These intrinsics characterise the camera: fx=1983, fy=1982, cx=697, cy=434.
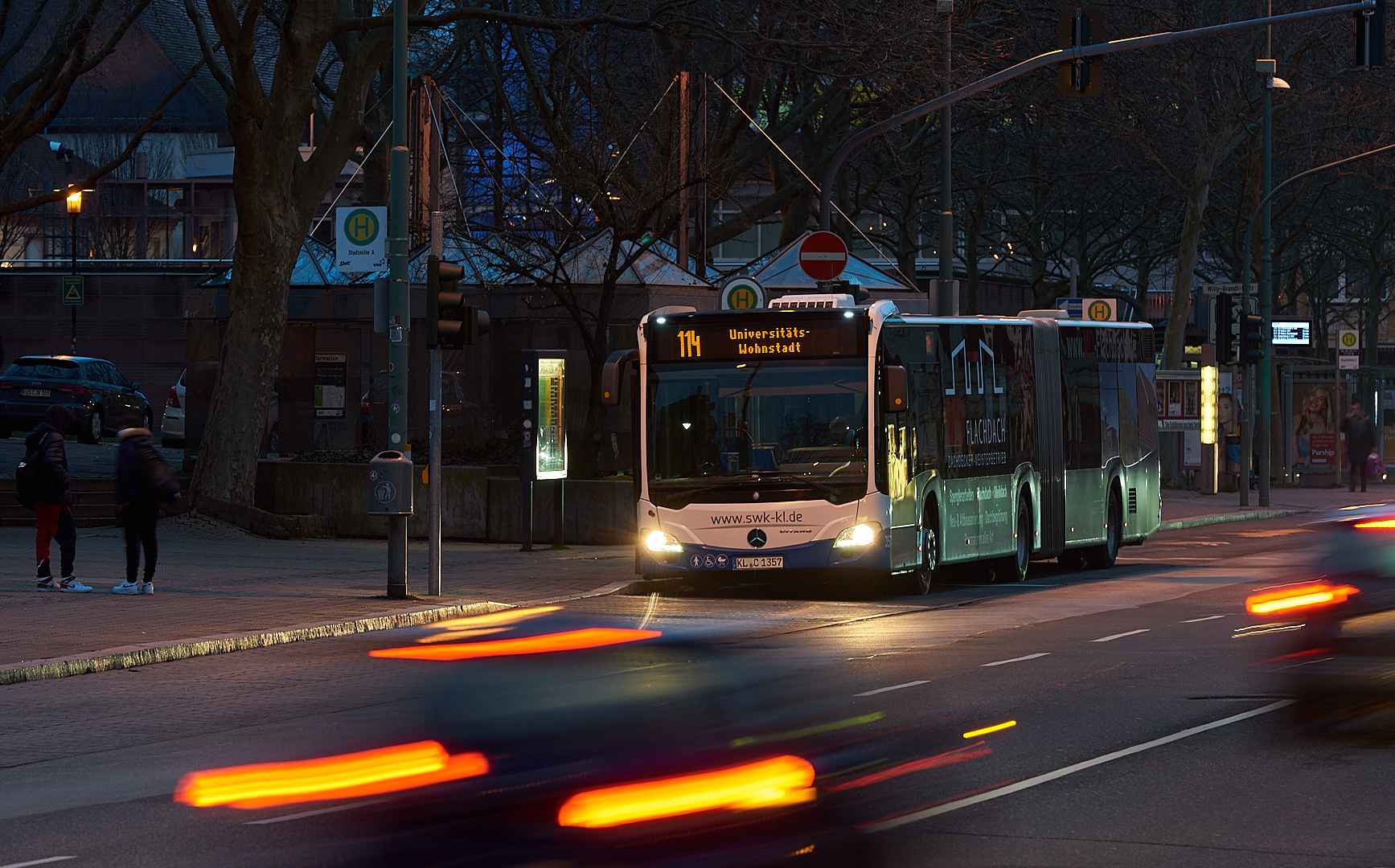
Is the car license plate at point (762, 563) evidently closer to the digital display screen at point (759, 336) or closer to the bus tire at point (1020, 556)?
the digital display screen at point (759, 336)

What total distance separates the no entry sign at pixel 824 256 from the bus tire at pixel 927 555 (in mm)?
4398

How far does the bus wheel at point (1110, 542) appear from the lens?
24203 mm

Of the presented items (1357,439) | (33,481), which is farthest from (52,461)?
(1357,439)

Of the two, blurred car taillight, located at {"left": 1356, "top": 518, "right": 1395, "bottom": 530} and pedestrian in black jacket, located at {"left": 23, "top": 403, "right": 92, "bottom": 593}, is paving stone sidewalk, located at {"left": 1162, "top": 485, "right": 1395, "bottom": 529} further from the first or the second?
pedestrian in black jacket, located at {"left": 23, "top": 403, "right": 92, "bottom": 593}

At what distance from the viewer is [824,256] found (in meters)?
23.5

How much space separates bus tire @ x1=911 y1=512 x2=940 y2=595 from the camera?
65.3 ft

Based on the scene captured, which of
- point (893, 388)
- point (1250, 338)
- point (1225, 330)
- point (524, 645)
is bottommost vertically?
point (524, 645)

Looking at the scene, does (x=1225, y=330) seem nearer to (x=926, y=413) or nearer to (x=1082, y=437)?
(x=1082, y=437)

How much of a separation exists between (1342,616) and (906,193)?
2911 centimetres

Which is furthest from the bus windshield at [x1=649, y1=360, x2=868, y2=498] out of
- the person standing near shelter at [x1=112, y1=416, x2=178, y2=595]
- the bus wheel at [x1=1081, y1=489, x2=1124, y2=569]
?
the bus wheel at [x1=1081, y1=489, x2=1124, y2=569]

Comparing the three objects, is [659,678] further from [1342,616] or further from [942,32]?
[942,32]

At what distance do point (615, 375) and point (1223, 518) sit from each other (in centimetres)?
1795

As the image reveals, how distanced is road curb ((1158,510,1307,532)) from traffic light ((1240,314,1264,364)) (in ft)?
9.13

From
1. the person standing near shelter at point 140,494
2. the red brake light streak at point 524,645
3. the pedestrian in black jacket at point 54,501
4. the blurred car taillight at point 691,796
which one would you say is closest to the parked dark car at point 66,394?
the pedestrian in black jacket at point 54,501
